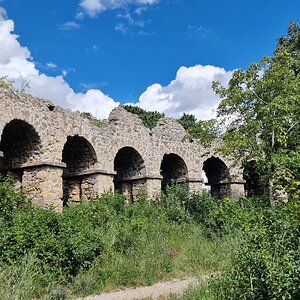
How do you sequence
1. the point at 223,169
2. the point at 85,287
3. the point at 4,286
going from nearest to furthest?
the point at 4,286 < the point at 85,287 < the point at 223,169

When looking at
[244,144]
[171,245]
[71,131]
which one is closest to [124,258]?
[171,245]

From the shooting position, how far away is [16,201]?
9.85 metres

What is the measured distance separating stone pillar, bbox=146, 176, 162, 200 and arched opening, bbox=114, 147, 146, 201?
20cm

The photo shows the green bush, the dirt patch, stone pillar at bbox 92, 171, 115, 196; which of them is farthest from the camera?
stone pillar at bbox 92, 171, 115, 196

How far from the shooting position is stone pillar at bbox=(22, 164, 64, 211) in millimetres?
10914

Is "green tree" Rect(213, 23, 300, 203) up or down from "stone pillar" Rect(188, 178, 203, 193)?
up

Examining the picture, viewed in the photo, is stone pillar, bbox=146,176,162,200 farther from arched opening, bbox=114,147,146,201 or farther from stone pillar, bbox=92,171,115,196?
stone pillar, bbox=92,171,115,196

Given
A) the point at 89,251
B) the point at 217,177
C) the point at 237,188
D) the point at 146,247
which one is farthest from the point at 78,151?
the point at 237,188

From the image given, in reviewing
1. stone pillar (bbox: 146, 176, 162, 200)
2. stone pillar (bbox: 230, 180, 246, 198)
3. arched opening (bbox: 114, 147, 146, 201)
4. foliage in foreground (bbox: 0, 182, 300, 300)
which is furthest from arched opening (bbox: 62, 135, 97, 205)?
stone pillar (bbox: 230, 180, 246, 198)

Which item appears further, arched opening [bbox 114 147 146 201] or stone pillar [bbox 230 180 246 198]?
stone pillar [bbox 230 180 246 198]

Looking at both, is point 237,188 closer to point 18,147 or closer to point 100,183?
point 100,183

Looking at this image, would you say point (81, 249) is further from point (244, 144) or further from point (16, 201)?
point (244, 144)

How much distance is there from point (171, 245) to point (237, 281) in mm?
4457

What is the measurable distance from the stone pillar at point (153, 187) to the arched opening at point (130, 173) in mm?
196
